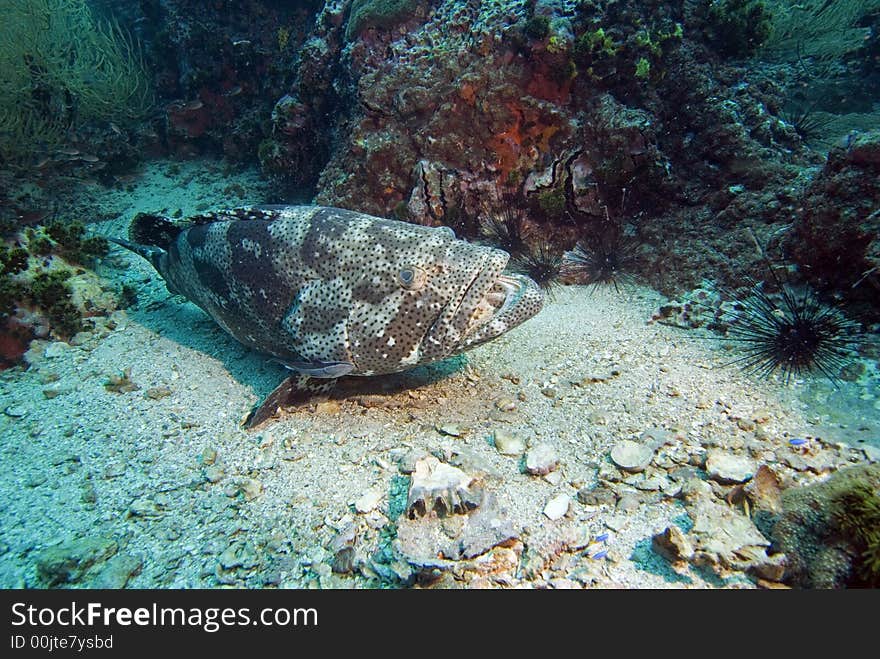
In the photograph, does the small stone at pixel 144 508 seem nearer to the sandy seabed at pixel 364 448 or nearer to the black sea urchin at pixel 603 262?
the sandy seabed at pixel 364 448

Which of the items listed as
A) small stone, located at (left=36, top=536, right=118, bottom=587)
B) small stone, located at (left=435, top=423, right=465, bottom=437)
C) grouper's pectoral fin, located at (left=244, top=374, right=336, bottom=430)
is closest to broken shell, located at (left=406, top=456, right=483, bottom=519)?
small stone, located at (left=435, top=423, right=465, bottom=437)

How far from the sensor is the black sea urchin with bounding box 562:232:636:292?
5.68 meters

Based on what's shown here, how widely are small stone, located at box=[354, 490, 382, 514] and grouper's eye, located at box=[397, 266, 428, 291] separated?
5.40 feet

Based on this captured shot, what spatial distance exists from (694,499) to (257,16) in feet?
43.3

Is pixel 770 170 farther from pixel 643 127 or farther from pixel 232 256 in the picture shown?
pixel 232 256

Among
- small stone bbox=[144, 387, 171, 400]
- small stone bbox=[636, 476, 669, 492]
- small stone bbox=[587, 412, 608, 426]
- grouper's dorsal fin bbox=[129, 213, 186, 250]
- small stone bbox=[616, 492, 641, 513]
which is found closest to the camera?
small stone bbox=[616, 492, 641, 513]

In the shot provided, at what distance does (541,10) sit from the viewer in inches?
232

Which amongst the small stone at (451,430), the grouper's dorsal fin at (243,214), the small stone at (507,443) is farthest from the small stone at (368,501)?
the grouper's dorsal fin at (243,214)

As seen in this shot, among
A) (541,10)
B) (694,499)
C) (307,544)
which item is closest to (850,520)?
(694,499)

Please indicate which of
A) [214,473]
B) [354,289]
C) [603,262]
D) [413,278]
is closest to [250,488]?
[214,473]

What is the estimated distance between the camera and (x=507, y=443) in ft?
10.9

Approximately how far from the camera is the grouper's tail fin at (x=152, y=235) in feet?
16.8

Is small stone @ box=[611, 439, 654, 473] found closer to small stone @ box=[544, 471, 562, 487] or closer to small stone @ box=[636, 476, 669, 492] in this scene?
small stone @ box=[636, 476, 669, 492]

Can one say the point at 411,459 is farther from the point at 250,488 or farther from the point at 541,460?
the point at 250,488
